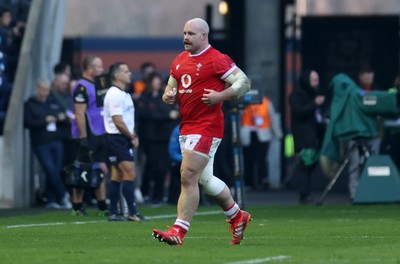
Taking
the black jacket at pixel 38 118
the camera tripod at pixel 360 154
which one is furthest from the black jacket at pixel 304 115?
the black jacket at pixel 38 118

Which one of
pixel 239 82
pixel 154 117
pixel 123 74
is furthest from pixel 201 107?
pixel 154 117

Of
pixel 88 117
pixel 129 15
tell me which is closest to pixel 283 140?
pixel 88 117

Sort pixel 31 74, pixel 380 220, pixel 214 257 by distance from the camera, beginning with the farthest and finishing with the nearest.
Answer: pixel 31 74, pixel 380 220, pixel 214 257

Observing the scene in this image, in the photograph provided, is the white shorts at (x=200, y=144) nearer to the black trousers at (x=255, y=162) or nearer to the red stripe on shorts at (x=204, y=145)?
the red stripe on shorts at (x=204, y=145)

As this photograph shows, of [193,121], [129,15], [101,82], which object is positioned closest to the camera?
[193,121]

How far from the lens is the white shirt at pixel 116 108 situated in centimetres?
2006

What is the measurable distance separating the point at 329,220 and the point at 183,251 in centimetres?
619

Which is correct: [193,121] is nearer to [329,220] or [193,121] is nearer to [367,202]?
[329,220]

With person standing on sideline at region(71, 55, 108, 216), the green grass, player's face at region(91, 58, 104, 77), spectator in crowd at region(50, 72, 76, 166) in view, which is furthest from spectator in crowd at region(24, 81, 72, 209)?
player's face at region(91, 58, 104, 77)

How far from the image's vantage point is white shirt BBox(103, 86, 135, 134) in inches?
790

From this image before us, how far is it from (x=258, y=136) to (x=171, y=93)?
1537 cm

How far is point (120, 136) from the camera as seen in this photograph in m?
20.2

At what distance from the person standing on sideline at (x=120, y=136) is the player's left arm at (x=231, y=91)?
4.77 metres

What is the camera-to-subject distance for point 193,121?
50.3 feet
